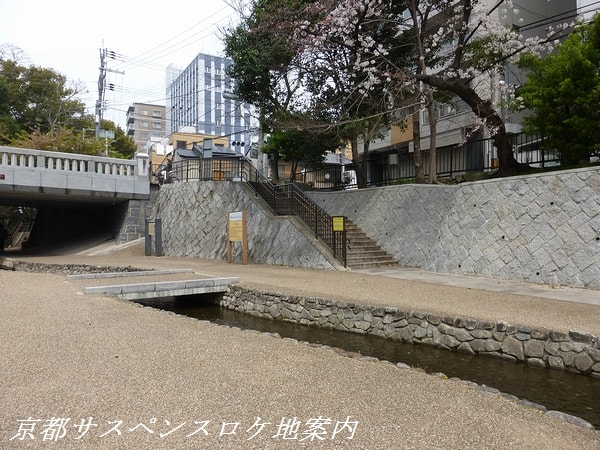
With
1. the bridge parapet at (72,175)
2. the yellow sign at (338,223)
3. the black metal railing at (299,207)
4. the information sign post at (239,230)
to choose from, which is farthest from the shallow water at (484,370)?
the bridge parapet at (72,175)

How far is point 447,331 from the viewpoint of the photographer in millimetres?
5902

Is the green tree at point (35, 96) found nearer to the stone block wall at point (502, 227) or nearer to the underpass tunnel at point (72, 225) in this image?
the underpass tunnel at point (72, 225)

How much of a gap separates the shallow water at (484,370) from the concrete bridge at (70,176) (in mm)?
13021

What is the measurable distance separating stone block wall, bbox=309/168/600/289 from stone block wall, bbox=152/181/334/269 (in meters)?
2.63

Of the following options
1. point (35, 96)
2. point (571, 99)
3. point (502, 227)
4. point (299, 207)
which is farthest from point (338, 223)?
point (35, 96)

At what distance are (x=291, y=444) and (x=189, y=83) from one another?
81.1 m

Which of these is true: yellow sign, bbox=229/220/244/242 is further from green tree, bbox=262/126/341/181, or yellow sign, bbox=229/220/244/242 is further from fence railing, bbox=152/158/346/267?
green tree, bbox=262/126/341/181

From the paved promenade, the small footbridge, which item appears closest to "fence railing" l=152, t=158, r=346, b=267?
the small footbridge

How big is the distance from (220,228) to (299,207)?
4052mm

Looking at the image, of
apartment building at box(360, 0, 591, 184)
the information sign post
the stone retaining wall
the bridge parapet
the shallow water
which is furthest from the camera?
the bridge parapet

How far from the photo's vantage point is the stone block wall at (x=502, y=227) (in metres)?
8.41

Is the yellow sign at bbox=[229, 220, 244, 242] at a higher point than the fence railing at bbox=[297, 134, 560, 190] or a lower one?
lower

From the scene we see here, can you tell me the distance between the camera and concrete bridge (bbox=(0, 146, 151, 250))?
652 inches

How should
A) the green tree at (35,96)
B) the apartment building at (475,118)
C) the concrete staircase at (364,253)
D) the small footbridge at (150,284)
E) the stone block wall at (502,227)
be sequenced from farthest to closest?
the green tree at (35,96)
the apartment building at (475,118)
the concrete staircase at (364,253)
the stone block wall at (502,227)
the small footbridge at (150,284)
